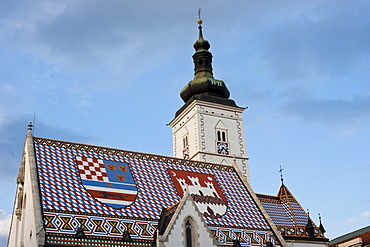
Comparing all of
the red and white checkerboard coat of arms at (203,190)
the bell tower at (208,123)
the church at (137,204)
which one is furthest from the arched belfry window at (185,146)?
the red and white checkerboard coat of arms at (203,190)

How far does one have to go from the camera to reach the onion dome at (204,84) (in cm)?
4406

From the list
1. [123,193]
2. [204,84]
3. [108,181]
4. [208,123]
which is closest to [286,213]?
[123,193]

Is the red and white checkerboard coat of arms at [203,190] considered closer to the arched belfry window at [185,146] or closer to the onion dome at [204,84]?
the arched belfry window at [185,146]

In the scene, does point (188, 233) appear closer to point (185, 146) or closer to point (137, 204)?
point (137, 204)

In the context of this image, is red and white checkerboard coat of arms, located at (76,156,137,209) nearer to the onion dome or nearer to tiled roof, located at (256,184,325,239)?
tiled roof, located at (256,184,325,239)

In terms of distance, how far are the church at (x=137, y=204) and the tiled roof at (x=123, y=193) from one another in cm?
5

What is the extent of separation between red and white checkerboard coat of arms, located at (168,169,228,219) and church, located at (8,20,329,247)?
0.06 metres

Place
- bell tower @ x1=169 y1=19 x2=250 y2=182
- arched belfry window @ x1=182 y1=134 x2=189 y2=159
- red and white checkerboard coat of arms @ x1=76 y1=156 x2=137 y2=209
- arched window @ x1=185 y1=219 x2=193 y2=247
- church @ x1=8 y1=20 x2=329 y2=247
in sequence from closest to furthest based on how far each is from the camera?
church @ x1=8 y1=20 x2=329 y2=247
arched window @ x1=185 y1=219 x2=193 y2=247
red and white checkerboard coat of arms @ x1=76 y1=156 x2=137 y2=209
bell tower @ x1=169 y1=19 x2=250 y2=182
arched belfry window @ x1=182 y1=134 x2=189 y2=159

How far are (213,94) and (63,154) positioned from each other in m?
22.3

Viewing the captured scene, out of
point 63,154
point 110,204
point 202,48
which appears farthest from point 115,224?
point 202,48

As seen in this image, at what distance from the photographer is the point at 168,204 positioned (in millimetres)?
24188

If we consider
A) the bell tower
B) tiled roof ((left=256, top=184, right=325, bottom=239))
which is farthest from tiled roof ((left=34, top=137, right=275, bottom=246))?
the bell tower

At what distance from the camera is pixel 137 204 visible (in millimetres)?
23141

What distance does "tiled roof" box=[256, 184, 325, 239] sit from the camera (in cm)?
2889
